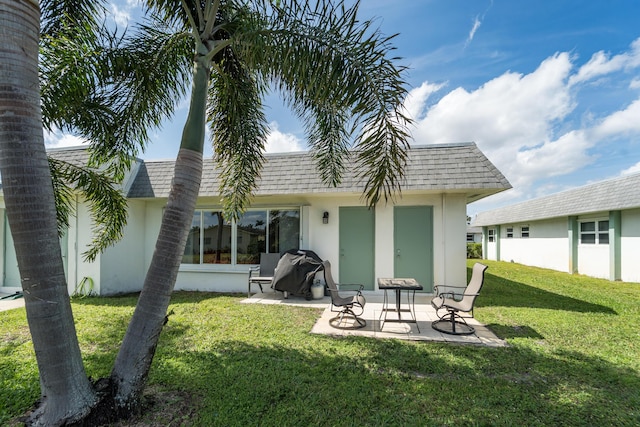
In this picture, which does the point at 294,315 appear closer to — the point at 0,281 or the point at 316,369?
the point at 316,369

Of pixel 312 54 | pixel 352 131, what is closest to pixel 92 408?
pixel 352 131

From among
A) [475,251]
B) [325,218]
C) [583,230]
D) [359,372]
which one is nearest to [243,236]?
[325,218]

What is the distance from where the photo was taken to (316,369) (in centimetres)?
407

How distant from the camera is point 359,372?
3.99 m

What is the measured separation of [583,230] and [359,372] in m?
17.2

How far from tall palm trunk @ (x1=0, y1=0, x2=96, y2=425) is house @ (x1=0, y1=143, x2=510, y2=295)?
6.23 m

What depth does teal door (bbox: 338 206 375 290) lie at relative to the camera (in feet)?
30.1

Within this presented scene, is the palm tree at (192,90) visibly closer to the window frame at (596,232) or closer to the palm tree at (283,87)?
the palm tree at (283,87)

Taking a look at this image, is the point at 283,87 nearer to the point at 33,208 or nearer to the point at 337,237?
the point at 33,208

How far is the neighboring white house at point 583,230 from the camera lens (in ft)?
40.2

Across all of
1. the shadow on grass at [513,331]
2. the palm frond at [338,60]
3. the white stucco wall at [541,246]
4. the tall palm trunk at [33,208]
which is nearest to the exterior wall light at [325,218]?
the shadow on grass at [513,331]

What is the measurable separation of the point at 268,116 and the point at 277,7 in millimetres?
2406

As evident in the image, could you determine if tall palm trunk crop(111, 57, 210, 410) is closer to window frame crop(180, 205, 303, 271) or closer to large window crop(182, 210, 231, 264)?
window frame crop(180, 205, 303, 271)

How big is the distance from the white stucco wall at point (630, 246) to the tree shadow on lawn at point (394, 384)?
11.4m
